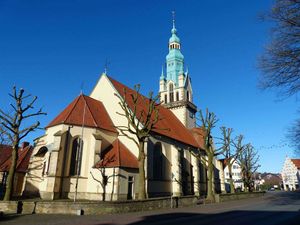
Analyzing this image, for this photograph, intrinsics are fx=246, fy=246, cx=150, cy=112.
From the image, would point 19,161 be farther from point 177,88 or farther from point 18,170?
point 177,88

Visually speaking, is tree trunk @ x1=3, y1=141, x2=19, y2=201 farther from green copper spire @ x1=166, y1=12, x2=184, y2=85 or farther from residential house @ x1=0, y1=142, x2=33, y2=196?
green copper spire @ x1=166, y1=12, x2=184, y2=85

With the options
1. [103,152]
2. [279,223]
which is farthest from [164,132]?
[279,223]

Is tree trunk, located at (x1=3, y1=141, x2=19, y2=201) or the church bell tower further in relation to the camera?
the church bell tower

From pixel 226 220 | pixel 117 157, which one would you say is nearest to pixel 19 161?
pixel 117 157

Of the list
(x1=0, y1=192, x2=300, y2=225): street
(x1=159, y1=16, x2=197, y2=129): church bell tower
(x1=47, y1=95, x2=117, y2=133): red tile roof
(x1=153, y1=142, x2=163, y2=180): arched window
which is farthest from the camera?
(x1=159, y1=16, x2=197, y2=129): church bell tower

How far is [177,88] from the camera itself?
147 feet

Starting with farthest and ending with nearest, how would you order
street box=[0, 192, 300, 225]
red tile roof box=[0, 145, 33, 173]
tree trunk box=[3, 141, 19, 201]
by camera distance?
red tile roof box=[0, 145, 33, 173]
tree trunk box=[3, 141, 19, 201]
street box=[0, 192, 300, 225]

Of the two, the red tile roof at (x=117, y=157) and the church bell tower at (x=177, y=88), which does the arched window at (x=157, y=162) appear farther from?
the church bell tower at (x=177, y=88)

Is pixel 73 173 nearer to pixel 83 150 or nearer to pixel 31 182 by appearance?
pixel 83 150

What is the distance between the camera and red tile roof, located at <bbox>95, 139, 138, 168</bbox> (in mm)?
23797

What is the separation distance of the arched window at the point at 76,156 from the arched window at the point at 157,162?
842 centimetres

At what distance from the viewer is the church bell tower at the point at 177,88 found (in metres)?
44.1

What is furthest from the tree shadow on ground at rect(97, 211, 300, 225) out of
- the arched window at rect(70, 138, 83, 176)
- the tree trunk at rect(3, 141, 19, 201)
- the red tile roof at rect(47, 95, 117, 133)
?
the red tile roof at rect(47, 95, 117, 133)

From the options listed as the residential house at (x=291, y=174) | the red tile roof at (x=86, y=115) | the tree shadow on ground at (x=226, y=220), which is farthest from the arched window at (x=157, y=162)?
the residential house at (x=291, y=174)
